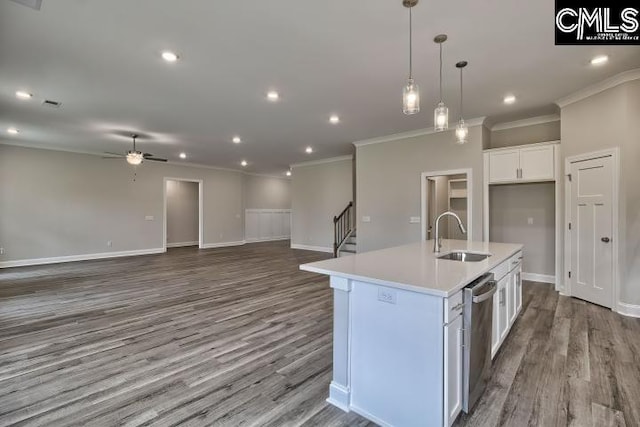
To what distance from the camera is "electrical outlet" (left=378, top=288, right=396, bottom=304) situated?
1.77m

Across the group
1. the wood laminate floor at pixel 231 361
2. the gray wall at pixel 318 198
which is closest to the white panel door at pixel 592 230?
the wood laminate floor at pixel 231 361

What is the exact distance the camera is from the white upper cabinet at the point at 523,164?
4.79 m

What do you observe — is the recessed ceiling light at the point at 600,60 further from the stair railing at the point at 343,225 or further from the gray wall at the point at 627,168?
the stair railing at the point at 343,225

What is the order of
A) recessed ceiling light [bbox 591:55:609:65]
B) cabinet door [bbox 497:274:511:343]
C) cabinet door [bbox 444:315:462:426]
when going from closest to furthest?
cabinet door [bbox 444:315:462:426]
cabinet door [bbox 497:274:511:343]
recessed ceiling light [bbox 591:55:609:65]

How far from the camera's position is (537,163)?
4.88m

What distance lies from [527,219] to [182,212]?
10.6 meters

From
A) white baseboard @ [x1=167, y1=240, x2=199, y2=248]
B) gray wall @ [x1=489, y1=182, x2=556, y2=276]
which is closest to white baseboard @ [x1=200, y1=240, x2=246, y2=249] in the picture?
white baseboard @ [x1=167, y1=240, x2=199, y2=248]

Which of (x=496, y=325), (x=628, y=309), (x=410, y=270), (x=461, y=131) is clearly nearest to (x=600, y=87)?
(x=461, y=131)

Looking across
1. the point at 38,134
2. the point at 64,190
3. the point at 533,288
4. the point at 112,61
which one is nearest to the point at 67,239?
the point at 64,190

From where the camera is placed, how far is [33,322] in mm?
3566

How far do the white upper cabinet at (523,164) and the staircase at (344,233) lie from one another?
12.1ft

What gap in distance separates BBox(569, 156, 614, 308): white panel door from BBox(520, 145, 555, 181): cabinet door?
402mm

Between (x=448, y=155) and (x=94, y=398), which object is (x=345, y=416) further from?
(x=448, y=155)

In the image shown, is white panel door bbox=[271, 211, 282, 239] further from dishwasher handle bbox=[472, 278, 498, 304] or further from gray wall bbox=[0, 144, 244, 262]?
dishwasher handle bbox=[472, 278, 498, 304]
